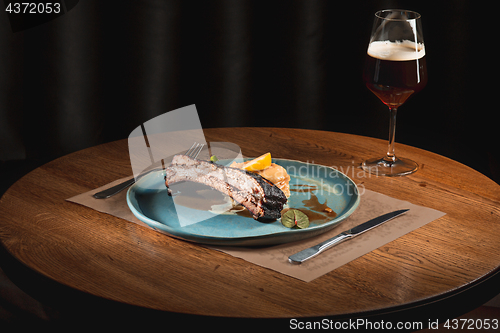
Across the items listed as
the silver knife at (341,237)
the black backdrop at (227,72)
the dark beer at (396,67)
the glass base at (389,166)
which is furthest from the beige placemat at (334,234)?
the black backdrop at (227,72)

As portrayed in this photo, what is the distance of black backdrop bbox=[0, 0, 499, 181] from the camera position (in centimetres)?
212

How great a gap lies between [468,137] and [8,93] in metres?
1.95

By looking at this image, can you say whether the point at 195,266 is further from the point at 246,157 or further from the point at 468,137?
the point at 468,137

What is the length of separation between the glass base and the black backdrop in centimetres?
96

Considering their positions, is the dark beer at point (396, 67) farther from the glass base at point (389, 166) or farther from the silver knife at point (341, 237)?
the silver knife at point (341, 237)

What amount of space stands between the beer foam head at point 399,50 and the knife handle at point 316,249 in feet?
1.63

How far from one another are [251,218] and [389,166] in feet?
1.49

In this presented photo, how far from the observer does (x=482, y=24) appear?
1985mm

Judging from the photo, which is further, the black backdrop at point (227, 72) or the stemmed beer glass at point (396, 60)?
the black backdrop at point (227, 72)

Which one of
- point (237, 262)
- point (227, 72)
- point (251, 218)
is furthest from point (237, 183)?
point (227, 72)

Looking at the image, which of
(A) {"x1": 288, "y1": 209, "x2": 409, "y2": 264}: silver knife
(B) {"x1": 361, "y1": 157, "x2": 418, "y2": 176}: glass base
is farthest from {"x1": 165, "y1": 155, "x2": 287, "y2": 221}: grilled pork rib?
(B) {"x1": 361, "y1": 157, "x2": 418, "y2": 176}: glass base

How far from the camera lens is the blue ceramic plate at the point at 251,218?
910mm

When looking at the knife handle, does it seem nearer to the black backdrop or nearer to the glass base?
the glass base

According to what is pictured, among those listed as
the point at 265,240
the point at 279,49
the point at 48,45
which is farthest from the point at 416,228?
the point at 48,45
